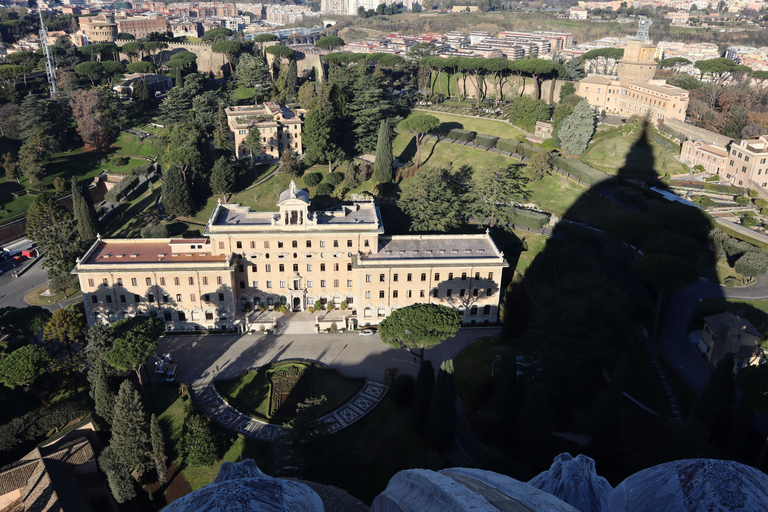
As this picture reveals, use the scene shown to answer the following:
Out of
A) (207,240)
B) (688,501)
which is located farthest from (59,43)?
(688,501)

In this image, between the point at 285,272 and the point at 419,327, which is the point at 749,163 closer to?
the point at 419,327

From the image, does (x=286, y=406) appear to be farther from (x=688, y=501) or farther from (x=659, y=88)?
(x=659, y=88)

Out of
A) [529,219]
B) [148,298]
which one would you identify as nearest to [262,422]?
[148,298]

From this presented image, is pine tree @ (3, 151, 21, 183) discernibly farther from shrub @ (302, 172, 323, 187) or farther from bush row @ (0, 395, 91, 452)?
bush row @ (0, 395, 91, 452)

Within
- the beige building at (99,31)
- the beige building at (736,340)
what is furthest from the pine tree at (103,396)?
the beige building at (99,31)

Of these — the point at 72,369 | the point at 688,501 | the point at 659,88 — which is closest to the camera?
the point at 688,501

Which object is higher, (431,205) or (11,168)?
(431,205)
